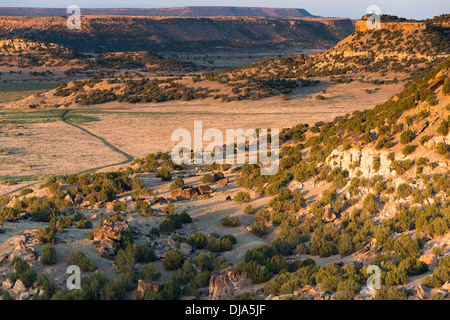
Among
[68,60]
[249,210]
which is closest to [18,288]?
[249,210]

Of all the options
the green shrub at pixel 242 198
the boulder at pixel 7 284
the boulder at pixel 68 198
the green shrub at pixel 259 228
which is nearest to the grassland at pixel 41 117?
the boulder at pixel 68 198

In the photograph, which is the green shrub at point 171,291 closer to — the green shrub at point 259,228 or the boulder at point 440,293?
the boulder at point 440,293

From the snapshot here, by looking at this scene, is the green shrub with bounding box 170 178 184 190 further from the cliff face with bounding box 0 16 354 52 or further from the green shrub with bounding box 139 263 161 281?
the cliff face with bounding box 0 16 354 52

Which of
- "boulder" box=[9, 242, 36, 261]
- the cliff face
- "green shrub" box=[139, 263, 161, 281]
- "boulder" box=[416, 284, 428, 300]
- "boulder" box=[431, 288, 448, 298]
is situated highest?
the cliff face

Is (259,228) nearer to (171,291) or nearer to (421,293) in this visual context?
(171,291)

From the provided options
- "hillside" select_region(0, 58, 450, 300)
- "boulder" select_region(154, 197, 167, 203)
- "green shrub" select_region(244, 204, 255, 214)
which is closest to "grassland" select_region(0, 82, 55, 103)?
"hillside" select_region(0, 58, 450, 300)

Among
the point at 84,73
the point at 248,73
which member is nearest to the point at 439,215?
the point at 248,73

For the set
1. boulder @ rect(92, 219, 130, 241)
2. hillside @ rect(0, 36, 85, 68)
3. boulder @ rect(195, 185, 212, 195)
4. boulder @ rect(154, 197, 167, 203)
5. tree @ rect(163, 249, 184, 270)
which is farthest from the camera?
hillside @ rect(0, 36, 85, 68)
